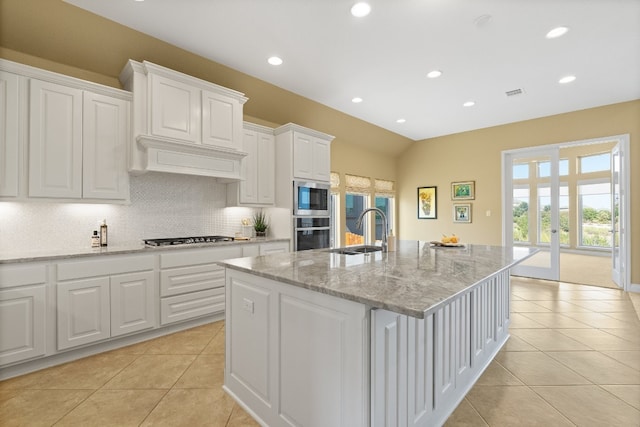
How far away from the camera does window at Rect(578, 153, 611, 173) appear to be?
755 cm

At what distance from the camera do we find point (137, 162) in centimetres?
284

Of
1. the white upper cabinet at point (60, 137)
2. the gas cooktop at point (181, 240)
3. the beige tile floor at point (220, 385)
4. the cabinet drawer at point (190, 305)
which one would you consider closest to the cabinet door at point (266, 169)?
the gas cooktop at point (181, 240)

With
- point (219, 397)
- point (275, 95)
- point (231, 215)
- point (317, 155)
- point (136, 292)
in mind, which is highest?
point (275, 95)

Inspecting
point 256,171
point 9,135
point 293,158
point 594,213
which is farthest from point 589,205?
→ point 9,135

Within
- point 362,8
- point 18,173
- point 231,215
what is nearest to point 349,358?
point 362,8

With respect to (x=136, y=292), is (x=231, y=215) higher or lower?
higher

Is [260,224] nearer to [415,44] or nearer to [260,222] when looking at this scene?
[260,222]

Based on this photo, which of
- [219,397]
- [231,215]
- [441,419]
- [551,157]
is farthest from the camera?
[551,157]

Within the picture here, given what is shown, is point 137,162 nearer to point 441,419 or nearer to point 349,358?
point 349,358

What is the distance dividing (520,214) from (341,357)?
5.68 m

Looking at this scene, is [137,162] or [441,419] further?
[137,162]

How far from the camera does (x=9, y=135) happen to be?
7.50ft

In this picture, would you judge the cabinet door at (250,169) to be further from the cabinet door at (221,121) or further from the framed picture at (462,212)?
the framed picture at (462,212)

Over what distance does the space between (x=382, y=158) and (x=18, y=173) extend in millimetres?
5919
